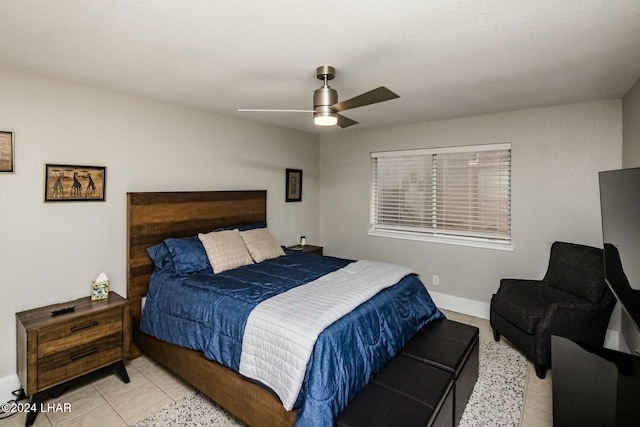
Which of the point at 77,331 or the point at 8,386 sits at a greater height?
the point at 77,331

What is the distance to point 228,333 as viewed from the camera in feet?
7.11

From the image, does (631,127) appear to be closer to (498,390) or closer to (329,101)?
(498,390)

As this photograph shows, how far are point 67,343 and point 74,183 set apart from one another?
1.26 metres

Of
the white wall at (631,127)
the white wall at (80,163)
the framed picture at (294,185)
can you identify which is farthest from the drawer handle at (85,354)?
the white wall at (631,127)

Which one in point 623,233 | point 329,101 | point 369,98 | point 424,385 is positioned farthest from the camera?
point 329,101

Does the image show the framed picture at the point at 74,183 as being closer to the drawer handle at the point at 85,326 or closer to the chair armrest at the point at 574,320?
the drawer handle at the point at 85,326

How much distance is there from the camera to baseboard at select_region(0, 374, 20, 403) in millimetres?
2391

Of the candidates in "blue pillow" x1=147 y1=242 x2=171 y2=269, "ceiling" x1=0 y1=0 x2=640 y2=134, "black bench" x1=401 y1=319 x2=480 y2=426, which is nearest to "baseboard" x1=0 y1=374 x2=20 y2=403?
"blue pillow" x1=147 y1=242 x2=171 y2=269

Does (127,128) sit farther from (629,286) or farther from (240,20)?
(629,286)

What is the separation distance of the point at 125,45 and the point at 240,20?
83 centimetres

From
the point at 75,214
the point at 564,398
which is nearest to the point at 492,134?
the point at 564,398

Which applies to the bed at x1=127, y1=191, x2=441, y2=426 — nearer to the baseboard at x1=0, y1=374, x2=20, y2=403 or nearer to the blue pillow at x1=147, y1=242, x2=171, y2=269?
the blue pillow at x1=147, y1=242, x2=171, y2=269

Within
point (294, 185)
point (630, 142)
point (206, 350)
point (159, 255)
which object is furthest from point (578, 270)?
point (159, 255)

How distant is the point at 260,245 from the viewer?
11.8ft
